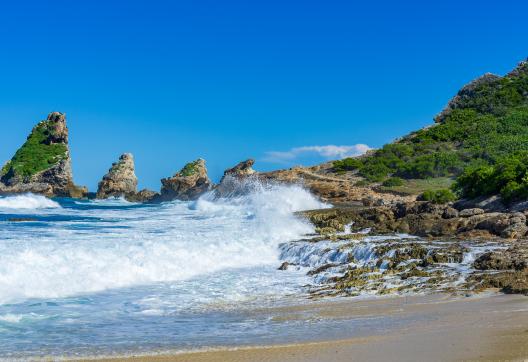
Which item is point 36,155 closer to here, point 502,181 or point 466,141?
point 466,141

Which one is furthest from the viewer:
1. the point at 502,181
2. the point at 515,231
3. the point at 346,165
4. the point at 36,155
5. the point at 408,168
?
the point at 36,155

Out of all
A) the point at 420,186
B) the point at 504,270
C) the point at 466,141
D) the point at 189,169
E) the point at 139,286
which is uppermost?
the point at 466,141

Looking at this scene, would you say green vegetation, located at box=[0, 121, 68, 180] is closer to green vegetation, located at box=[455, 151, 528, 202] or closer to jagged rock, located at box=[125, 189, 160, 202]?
jagged rock, located at box=[125, 189, 160, 202]

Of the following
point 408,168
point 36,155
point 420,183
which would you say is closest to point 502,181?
point 420,183

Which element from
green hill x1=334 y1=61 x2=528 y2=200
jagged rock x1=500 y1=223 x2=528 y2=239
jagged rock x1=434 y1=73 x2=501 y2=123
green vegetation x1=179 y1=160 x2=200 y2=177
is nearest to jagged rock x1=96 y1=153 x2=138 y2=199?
green vegetation x1=179 y1=160 x2=200 y2=177

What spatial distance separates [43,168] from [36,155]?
14.7 feet

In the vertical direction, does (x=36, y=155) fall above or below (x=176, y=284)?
above

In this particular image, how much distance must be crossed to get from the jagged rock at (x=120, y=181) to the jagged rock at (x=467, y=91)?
45.0m

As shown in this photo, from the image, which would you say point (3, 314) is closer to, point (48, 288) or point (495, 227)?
point (48, 288)

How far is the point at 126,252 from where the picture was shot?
59.6 feet

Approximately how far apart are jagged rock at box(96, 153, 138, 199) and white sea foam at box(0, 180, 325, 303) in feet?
184

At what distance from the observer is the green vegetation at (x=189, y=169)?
8355 centimetres

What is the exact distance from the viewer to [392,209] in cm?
2509

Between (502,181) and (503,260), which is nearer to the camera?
(503,260)
